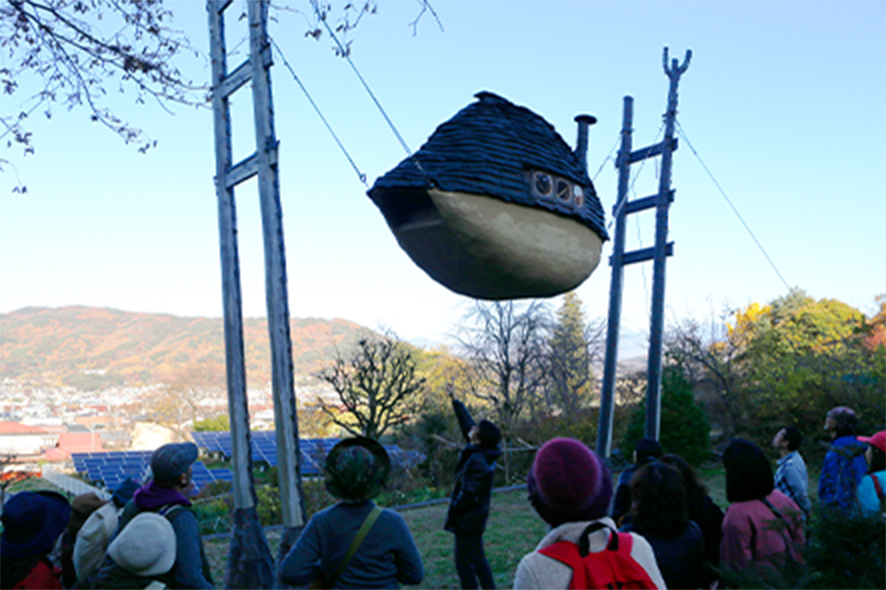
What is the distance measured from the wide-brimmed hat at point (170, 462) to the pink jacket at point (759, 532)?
2.42m

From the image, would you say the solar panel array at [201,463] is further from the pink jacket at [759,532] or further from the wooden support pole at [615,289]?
the pink jacket at [759,532]

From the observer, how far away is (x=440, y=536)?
27.9 ft

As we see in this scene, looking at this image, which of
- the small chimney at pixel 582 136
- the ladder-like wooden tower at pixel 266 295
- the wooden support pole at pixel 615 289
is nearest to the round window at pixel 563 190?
the small chimney at pixel 582 136

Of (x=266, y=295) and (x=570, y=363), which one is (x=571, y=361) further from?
(x=266, y=295)

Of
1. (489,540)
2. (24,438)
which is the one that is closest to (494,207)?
(489,540)

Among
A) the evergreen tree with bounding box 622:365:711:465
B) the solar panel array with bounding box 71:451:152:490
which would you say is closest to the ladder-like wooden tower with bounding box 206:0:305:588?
the evergreen tree with bounding box 622:365:711:465

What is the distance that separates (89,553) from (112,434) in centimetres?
6343

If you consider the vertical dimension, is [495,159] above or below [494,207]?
above

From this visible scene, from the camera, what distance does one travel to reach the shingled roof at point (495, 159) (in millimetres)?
2986

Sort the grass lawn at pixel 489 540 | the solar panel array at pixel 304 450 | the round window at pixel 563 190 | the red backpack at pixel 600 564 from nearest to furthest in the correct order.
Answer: the red backpack at pixel 600 564, the round window at pixel 563 190, the grass lawn at pixel 489 540, the solar panel array at pixel 304 450

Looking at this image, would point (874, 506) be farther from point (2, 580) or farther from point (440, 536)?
point (440, 536)

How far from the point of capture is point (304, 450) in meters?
19.6

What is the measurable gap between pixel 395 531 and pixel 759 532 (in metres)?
1.75

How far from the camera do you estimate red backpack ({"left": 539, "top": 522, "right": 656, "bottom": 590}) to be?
1596 mm
